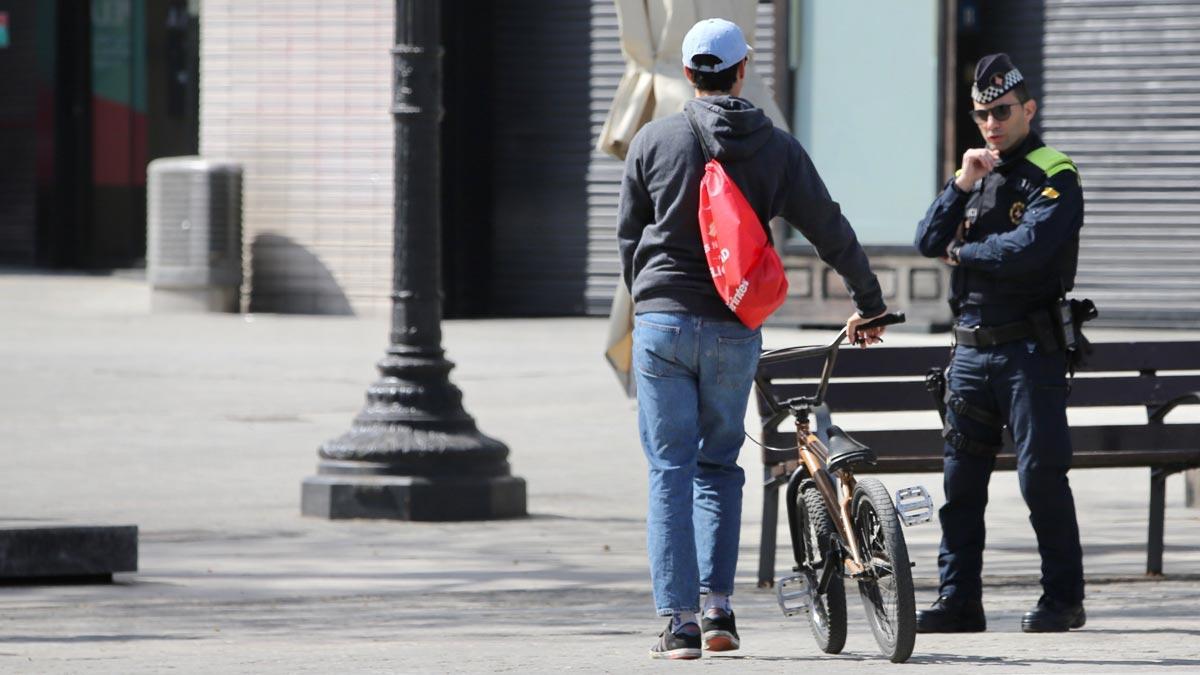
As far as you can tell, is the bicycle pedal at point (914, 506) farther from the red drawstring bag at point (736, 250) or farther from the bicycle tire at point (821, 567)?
the red drawstring bag at point (736, 250)

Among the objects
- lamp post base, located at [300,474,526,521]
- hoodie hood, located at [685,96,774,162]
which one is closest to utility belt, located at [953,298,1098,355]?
hoodie hood, located at [685,96,774,162]

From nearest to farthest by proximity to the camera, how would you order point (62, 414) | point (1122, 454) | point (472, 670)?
point (472, 670) → point (1122, 454) → point (62, 414)

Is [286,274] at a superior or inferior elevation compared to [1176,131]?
inferior

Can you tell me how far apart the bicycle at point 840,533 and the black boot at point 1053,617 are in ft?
2.38

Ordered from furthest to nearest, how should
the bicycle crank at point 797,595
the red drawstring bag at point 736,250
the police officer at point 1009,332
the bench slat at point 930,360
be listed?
the bench slat at point 930,360 < the police officer at point 1009,332 < the bicycle crank at point 797,595 < the red drawstring bag at point 736,250

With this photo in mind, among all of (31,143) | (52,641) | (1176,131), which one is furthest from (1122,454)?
(31,143)

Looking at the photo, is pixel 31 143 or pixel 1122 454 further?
pixel 31 143

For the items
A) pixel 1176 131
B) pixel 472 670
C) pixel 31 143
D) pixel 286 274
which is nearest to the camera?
pixel 472 670

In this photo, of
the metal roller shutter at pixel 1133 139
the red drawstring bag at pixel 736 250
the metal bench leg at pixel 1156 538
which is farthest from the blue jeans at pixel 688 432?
the metal roller shutter at pixel 1133 139

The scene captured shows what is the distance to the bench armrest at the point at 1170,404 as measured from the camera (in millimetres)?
8359

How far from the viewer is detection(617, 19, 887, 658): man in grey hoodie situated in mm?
6402

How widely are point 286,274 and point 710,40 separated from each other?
13059 millimetres

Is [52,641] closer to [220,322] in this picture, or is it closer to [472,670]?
[472,670]

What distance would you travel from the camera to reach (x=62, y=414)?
12.8m
